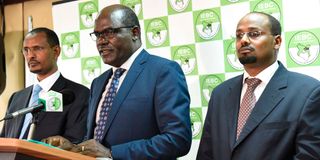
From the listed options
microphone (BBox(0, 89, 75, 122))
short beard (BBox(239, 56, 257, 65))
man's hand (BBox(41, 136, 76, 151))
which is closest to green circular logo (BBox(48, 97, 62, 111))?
microphone (BBox(0, 89, 75, 122))

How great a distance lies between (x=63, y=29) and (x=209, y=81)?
1344 mm

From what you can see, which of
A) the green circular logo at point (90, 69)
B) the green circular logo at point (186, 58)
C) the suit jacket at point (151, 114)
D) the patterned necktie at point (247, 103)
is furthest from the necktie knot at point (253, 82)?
the green circular logo at point (90, 69)

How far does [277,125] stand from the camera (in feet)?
6.31

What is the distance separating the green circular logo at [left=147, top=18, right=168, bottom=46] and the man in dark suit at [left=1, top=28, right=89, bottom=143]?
2.05 feet

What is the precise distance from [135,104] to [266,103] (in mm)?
637

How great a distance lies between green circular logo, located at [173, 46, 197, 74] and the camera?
9.49 feet

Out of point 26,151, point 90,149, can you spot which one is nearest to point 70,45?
point 90,149

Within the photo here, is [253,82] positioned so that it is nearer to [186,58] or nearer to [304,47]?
[304,47]

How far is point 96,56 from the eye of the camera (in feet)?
10.8

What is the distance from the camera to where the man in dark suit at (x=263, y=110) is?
1892mm

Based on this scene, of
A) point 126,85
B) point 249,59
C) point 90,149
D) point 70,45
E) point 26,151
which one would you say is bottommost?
point 90,149

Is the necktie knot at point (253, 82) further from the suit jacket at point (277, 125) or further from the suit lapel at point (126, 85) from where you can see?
the suit lapel at point (126, 85)

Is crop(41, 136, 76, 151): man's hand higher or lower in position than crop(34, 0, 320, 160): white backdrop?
lower

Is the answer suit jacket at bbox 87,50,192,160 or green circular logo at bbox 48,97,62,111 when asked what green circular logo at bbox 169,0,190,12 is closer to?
suit jacket at bbox 87,50,192,160
